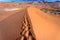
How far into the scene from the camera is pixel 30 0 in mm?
2535

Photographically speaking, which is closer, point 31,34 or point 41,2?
point 31,34

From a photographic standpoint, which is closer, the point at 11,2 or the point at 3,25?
the point at 3,25

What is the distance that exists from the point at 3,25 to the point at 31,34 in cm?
30

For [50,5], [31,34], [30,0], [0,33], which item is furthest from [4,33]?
A: [30,0]

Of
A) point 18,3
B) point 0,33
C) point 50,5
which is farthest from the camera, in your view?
point 18,3

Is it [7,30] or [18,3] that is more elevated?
[7,30]

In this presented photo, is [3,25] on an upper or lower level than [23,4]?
upper

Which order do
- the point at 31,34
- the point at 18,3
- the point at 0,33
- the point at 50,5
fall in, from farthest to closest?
the point at 18,3 < the point at 50,5 < the point at 0,33 < the point at 31,34

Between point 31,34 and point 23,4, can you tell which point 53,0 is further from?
point 31,34

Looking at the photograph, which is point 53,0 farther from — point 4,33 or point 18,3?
point 4,33

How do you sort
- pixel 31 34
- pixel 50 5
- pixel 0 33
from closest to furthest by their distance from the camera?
pixel 31 34, pixel 0 33, pixel 50 5

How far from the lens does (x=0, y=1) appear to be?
256 centimetres

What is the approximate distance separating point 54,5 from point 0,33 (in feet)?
5.83

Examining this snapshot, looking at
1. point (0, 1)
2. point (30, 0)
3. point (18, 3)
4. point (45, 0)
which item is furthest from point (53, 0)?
point (0, 1)
